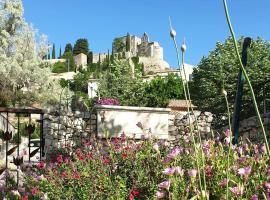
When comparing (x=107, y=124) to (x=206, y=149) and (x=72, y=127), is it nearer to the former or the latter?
(x=72, y=127)

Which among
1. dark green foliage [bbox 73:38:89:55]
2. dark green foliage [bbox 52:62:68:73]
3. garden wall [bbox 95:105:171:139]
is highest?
dark green foliage [bbox 73:38:89:55]

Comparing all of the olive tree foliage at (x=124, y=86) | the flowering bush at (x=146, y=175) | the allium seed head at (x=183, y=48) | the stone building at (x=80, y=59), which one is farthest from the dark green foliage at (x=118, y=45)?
the allium seed head at (x=183, y=48)

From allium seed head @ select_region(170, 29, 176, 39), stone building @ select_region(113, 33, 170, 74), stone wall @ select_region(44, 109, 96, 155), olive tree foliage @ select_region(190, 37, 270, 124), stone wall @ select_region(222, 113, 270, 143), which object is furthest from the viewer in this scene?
stone building @ select_region(113, 33, 170, 74)

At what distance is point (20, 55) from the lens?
31.5 meters

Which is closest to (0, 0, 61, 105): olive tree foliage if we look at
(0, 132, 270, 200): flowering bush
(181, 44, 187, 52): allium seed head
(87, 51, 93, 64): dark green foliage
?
(0, 132, 270, 200): flowering bush

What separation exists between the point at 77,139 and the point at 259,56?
18.3m

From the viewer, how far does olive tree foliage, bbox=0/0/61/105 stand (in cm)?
3055

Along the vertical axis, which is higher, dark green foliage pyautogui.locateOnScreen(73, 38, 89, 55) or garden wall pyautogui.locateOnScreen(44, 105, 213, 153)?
dark green foliage pyautogui.locateOnScreen(73, 38, 89, 55)

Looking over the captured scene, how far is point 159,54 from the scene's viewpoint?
92500mm

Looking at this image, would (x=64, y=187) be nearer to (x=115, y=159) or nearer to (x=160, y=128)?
(x=115, y=159)

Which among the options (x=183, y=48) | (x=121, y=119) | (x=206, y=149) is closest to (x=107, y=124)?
(x=121, y=119)

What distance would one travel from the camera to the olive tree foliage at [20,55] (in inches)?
1203

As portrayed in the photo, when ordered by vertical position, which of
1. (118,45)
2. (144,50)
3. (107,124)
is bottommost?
(107,124)

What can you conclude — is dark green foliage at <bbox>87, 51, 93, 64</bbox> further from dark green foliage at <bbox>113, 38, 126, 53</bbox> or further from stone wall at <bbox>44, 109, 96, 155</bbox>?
stone wall at <bbox>44, 109, 96, 155</bbox>
